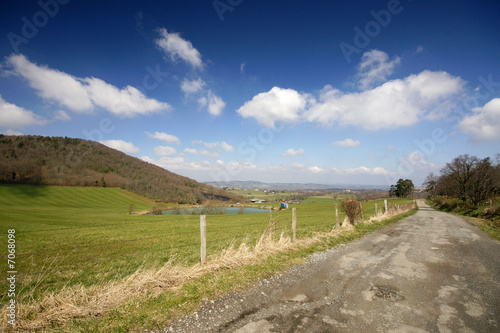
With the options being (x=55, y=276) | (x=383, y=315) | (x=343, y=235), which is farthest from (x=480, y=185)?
(x=55, y=276)

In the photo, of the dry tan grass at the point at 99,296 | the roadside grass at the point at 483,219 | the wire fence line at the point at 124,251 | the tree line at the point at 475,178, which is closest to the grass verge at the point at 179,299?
the dry tan grass at the point at 99,296

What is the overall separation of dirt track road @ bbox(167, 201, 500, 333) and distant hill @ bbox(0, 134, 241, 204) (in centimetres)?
9871

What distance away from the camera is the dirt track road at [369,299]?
3.66 metres

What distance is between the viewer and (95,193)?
269ft

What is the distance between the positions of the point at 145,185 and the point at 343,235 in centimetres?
11181

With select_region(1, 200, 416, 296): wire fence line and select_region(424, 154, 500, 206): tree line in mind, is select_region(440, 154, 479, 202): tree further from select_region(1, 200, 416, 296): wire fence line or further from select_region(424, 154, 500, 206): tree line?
select_region(1, 200, 416, 296): wire fence line

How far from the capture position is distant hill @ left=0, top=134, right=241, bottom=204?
85250 mm

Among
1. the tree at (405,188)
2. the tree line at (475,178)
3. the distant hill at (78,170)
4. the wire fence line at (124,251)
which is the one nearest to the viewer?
the wire fence line at (124,251)

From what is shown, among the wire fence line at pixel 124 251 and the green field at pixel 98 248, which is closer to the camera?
the green field at pixel 98 248

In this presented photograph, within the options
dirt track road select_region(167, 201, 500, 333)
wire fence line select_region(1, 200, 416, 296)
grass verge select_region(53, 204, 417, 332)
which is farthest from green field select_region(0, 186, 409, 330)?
dirt track road select_region(167, 201, 500, 333)

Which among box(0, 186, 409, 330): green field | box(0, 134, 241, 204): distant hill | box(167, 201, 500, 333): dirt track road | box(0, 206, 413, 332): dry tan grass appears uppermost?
box(0, 134, 241, 204): distant hill

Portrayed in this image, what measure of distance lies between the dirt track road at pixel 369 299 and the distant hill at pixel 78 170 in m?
98.7

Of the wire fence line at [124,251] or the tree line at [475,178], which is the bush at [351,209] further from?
the tree line at [475,178]

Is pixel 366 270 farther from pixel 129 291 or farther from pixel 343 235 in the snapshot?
pixel 129 291
